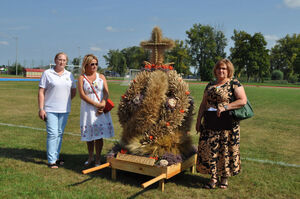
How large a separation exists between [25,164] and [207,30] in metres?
79.3

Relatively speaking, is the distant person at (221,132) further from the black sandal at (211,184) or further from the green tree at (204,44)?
the green tree at (204,44)

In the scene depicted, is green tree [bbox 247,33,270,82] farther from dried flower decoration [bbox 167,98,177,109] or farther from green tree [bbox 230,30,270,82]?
dried flower decoration [bbox 167,98,177,109]

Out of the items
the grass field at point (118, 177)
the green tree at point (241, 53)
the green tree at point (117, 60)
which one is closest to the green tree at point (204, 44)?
the green tree at point (241, 53)

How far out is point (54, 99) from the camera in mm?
4953

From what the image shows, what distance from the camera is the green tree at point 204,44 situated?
78875 millimetres

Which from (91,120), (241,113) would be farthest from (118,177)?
(241,113)

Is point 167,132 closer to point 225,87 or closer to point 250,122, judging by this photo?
point 225,87

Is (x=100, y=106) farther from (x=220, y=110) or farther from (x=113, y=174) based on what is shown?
(x=220, y=110)

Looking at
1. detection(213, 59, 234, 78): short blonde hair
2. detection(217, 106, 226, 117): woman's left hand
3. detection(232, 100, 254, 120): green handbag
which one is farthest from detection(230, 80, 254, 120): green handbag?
detection(213, 59, 234, 78): short blonde hair

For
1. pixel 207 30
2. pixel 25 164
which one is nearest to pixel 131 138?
pixel 25 164

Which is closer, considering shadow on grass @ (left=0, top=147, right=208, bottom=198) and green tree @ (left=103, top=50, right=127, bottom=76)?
shadow on grass @ (left=0, top=147, right=208, bottom=198)

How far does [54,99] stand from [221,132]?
287cm

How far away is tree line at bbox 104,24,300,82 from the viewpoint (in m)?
69.7

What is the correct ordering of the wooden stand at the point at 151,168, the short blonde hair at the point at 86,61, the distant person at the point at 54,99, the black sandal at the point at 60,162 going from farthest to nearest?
1. the black sandal at the point at 60,162
2. the distant person at the point at 54,99
3. the short blonde hair at the point at 86,61
4. the wooden stand at the point at 151,168
